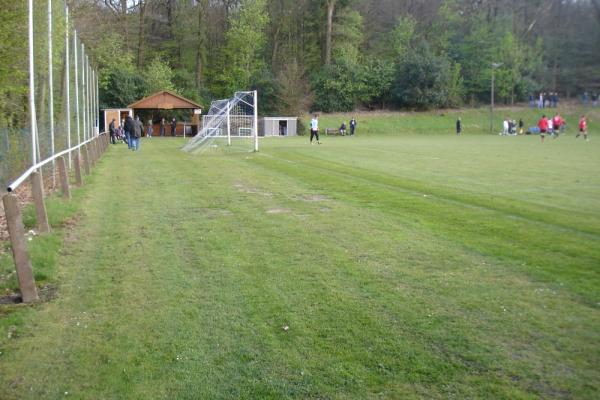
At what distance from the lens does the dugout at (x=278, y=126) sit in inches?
2205

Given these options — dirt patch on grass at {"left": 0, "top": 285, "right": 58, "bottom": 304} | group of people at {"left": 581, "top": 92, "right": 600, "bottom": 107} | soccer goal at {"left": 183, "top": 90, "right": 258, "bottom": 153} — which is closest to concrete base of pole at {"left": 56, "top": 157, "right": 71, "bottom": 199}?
dirt patch on grass at {"left": 0, "top": 285, "right": 58, "bottom": 304}

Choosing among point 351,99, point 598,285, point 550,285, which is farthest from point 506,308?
point 351,99

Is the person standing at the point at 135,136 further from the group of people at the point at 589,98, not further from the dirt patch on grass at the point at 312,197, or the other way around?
the group of people at the point at 589,98

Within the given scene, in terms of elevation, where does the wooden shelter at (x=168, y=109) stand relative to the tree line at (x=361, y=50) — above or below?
below

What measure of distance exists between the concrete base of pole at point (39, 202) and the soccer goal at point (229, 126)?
1859 cm

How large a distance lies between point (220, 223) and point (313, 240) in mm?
2065

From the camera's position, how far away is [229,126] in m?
30.6

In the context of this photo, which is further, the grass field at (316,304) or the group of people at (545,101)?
the group of people at (545,101)

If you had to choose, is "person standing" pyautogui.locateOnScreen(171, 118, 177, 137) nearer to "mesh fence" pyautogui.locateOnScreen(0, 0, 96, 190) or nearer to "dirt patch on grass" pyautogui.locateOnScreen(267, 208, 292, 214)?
"mesh fence" pyautogui.locateOnScreen(0, 0, 96, 190)

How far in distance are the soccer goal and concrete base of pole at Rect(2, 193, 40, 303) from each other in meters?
21.2

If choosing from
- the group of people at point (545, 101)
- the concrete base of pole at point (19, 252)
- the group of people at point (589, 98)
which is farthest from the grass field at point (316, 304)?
the group of people at point (589, 98)

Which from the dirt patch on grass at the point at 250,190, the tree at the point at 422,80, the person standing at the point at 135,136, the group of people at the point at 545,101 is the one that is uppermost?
the tree at the point at 422,80

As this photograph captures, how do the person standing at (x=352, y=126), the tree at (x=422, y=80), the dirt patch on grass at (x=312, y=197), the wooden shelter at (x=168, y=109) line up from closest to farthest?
the dirt patch on grass at (x=312, y=197), the wooden shelter at (x=168, y=109), the person standing at (x=352, y=126), the tree at (x=422, y=80)

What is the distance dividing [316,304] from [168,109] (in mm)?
51105
